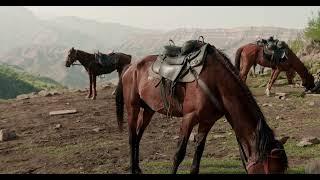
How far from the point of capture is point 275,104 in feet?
55.4

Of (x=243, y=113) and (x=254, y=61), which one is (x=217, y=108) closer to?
(x=243, y=113)

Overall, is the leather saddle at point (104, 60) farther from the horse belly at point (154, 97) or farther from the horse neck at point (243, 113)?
the horse neck at point (243, 113)

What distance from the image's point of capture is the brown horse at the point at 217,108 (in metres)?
5.44

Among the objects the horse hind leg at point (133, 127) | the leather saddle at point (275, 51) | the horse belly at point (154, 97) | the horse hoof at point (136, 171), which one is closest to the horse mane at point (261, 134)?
the horse belly at point (154, 97)

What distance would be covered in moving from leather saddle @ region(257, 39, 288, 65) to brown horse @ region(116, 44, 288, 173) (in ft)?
36.6

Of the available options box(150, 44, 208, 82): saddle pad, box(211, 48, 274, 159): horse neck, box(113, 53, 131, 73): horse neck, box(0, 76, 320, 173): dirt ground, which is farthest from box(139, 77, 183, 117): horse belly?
box(113, 53, 131, 73): horse neck

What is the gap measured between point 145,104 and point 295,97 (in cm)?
1116

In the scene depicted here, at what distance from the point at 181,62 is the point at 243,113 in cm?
165

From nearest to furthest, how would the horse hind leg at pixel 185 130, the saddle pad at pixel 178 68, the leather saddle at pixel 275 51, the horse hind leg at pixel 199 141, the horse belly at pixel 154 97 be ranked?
1. the horse hind leg at pixel 185 130
2. the saddle pad at pixel 178 68
3. the horse hind leg at pixel 199 141
4. the horse belly at pixel 154 97
5. the leather saddle at pixel 275 51

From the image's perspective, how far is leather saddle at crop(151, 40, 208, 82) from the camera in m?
6.93

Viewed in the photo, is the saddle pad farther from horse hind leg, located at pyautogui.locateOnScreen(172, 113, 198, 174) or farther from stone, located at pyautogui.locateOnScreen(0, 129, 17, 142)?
stone, located at pyautogui.locateOnScreen(0, 129, 17, 142)

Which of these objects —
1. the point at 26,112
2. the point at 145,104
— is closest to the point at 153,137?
the point at 145,104

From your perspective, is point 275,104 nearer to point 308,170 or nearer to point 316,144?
point 316,144

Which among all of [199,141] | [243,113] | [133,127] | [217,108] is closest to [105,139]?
[133,127]
